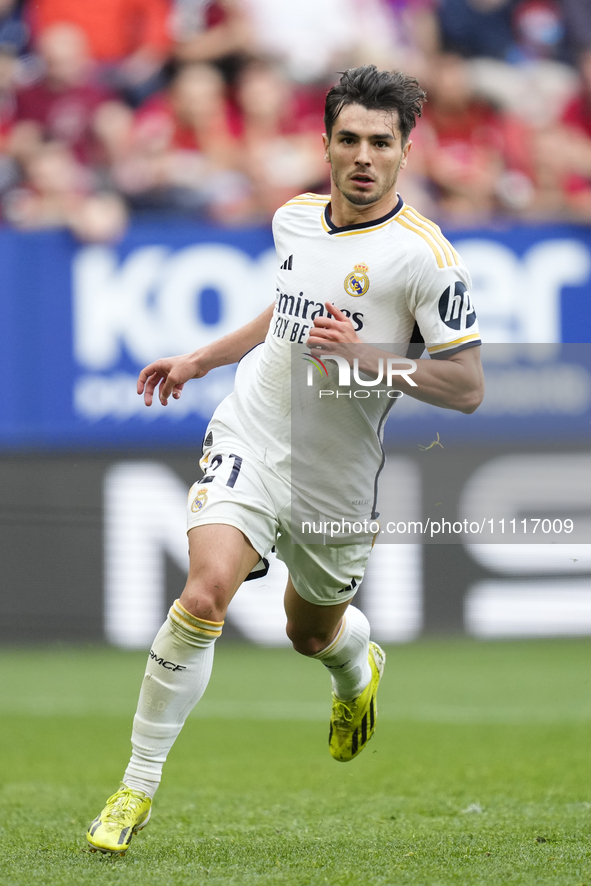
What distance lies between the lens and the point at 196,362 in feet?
14.0

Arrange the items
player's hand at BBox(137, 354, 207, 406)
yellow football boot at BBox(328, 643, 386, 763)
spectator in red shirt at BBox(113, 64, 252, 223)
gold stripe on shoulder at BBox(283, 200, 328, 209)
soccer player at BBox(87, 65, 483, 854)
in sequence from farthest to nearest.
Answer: spectator in red shirt at BBox(113, 64, 252, 223) → yellow football boot at BBox(328, 643, 386, 763) → player's hand at BBox(137, 354, 207, 406) → gold stripe on shoulder at BBox(283, 200, 328, 209) → soccer player at BBox(87, 65, 483, 854)

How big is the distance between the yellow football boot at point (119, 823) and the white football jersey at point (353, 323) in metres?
1.15

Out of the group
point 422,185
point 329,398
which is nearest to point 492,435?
point 422,185

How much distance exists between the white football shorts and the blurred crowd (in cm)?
572

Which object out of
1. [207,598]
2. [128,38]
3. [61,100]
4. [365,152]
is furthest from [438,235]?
[128,38]

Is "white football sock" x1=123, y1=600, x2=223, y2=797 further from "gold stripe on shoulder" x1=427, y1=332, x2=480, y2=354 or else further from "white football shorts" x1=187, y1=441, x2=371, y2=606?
"gold stripe on shoulder" x1=427, y1=332, x2=480, y2=354

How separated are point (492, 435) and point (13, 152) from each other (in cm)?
455

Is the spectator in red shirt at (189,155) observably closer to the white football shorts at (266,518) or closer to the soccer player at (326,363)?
the soccer player at (326,363)

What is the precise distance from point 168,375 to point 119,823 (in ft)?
5.09

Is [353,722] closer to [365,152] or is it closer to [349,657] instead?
[349,657]

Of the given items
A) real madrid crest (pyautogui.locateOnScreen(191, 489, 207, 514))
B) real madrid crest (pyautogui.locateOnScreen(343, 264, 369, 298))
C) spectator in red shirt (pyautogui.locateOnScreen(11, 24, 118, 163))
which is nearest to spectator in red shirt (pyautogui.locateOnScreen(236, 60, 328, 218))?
spectator in red shirt (pyautogui.locateOnScreen(11, 24, 118, 163))

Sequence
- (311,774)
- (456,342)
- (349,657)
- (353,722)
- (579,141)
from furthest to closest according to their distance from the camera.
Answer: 1. (579,141)
2. (311,774)
3. (353,722)
4. (349,657)
5. (456,342)

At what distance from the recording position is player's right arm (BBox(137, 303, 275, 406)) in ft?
13.8

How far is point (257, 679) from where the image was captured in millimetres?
8375
